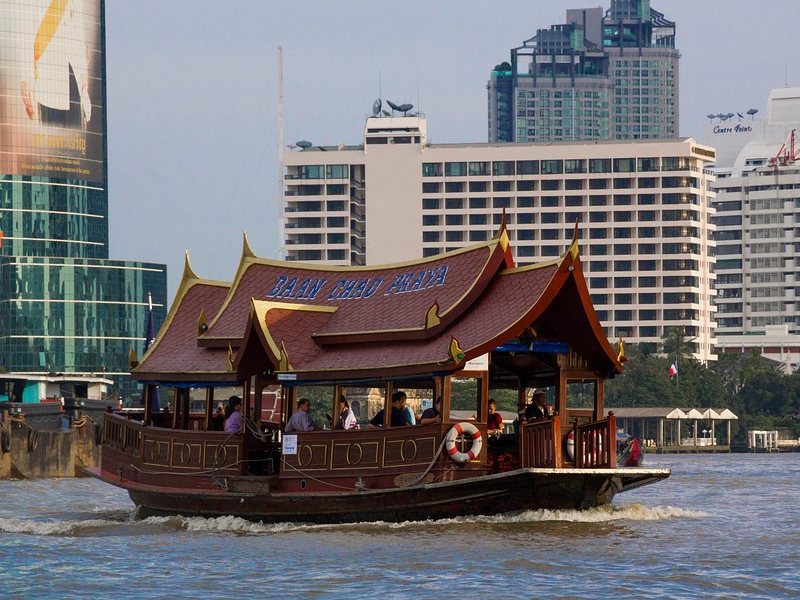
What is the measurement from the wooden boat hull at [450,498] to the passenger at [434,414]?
1.02 meters

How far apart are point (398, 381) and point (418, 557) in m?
4.98

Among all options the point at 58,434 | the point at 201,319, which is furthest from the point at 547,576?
the point at 58,434

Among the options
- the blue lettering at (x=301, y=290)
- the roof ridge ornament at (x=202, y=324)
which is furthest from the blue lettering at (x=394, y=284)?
the roof ridge ornament at (x=202, y=324)

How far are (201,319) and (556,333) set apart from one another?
22.5 feet

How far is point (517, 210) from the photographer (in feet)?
473

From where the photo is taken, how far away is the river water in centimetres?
1836

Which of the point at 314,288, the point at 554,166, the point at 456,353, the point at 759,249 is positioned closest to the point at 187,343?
the point at 314,288

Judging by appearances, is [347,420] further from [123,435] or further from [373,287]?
[123,435]

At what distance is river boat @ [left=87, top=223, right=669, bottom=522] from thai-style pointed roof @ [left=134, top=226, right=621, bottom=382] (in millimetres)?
28

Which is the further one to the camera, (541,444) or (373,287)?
(373,287)

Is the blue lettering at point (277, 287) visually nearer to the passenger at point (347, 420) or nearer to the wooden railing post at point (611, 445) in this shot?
the passenger at point (347, 420)

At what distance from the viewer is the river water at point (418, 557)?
18359mm

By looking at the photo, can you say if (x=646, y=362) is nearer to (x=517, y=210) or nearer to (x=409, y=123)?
(x=517, y=210)

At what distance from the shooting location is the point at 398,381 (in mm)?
24906
